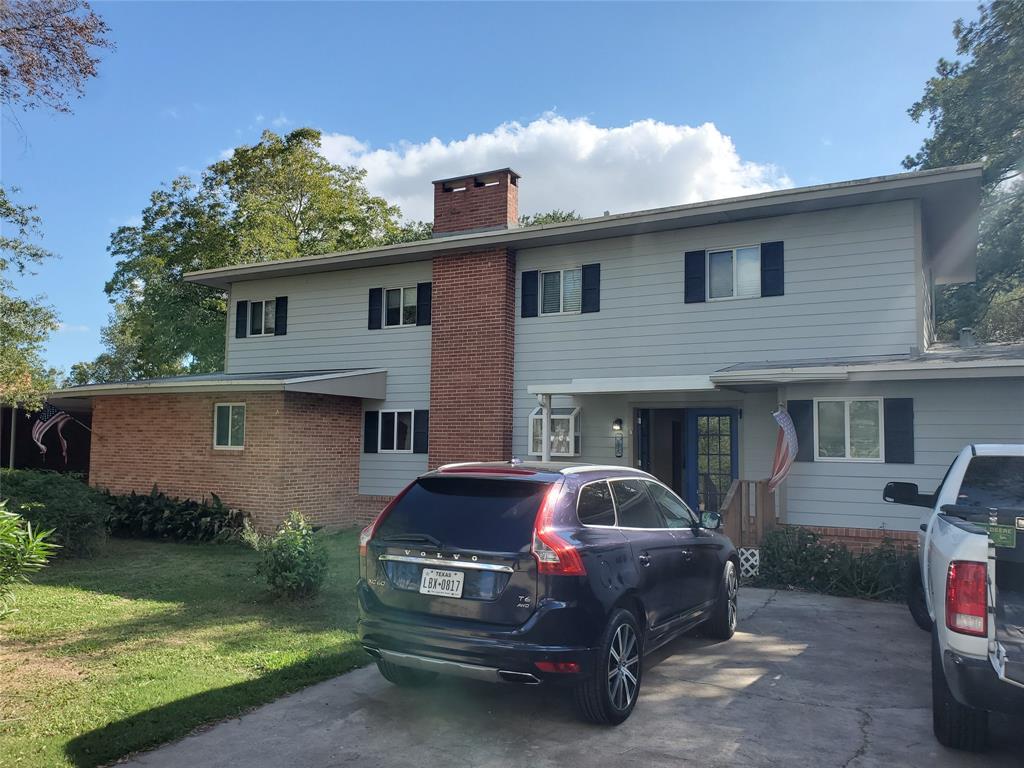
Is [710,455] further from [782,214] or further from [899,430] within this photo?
[782,214]

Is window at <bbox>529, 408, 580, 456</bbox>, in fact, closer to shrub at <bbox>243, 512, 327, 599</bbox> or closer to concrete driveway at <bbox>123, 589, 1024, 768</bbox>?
Answer: shrub at <bbox>243, 512, 327, 599</bbox>

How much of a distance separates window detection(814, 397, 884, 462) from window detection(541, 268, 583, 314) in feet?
16.4

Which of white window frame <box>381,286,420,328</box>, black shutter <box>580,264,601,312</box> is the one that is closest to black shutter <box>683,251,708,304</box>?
black shutter <box>580,264,601,312</box>

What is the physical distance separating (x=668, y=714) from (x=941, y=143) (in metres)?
21.6

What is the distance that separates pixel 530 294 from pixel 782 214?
490 centimetres

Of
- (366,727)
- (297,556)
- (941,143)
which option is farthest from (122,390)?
(941,143)

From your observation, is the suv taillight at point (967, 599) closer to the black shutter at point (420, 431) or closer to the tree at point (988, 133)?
the black shutter at point (420, 431)

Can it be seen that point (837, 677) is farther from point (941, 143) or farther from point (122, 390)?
point (941, 143)

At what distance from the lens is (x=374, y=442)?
52.9 feet

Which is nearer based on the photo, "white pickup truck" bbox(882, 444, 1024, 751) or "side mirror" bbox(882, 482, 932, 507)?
"white pickup truck" bbox(882, 444, 1024, 751)

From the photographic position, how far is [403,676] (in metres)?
5.37

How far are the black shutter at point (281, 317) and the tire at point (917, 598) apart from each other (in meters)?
14.2

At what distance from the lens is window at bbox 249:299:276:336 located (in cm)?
1786

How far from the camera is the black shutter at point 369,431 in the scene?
52.9 ft
